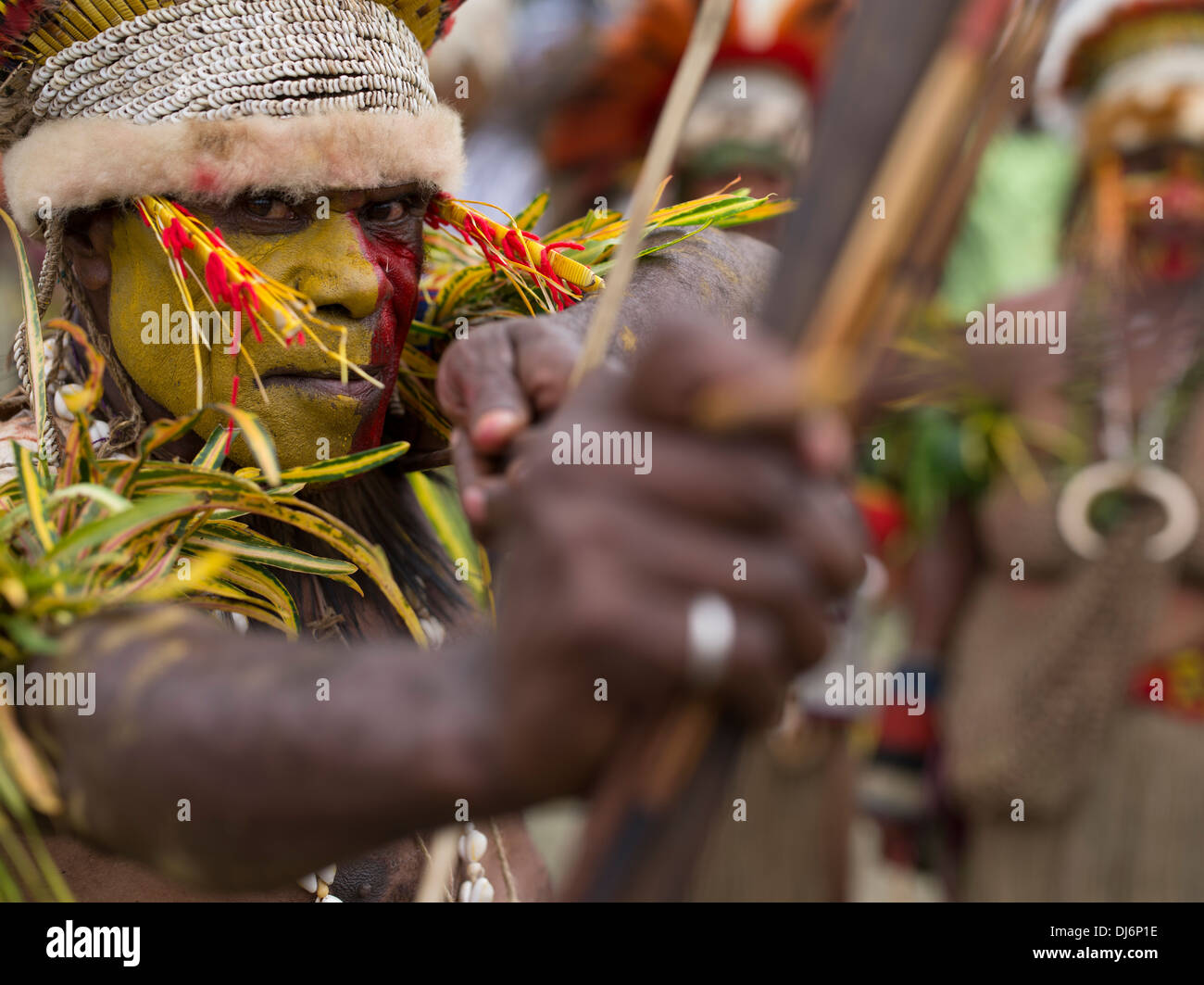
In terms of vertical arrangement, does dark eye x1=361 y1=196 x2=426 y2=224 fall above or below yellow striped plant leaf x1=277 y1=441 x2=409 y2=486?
above

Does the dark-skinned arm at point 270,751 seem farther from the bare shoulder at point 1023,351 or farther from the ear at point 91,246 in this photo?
the bare shoulder at point 1023,351

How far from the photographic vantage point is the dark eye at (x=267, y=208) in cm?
173

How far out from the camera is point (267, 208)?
5.71 feet

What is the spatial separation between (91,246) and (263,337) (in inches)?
13.7

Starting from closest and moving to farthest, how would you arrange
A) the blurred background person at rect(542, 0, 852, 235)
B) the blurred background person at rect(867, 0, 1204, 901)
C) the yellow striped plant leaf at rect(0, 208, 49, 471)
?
the yellow striped plant leaf at rect(0, 208, 49, 471) → the blurred background person at rect(867, 0, 1204, 901) → the blurred background person at rect(542, 0, 852, 235)

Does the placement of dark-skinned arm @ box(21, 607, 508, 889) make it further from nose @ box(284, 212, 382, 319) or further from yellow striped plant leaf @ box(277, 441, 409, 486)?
nose @ box(284, 212, 382, 319)

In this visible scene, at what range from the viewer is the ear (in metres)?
1.80

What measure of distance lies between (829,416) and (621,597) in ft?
0.70

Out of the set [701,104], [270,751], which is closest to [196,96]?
[270,751]

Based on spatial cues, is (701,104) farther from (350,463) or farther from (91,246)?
(350,463)

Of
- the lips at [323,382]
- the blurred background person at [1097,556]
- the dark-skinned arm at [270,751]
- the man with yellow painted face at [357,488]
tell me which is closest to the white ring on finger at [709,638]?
the man with yellow painted face at [357,488]

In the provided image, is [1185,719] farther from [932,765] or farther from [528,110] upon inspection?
[528,110]

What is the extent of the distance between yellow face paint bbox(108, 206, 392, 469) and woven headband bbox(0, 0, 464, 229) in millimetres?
89

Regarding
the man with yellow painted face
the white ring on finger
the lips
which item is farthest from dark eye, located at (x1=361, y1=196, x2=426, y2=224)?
the white ring on finger
